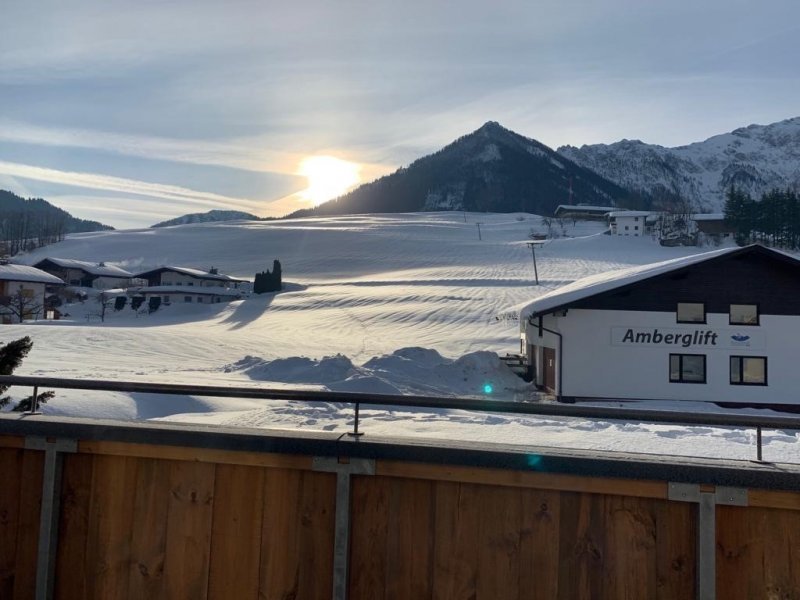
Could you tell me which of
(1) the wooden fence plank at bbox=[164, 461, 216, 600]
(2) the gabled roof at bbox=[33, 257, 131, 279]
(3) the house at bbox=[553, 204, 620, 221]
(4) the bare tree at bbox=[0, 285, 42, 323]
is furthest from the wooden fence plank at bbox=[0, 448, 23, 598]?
(3) the house at bbox=[553, 204, 620, 221]

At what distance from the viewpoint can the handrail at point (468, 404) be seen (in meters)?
2.90

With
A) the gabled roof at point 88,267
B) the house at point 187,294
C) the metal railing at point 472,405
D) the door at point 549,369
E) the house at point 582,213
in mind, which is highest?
the house at point 582,213

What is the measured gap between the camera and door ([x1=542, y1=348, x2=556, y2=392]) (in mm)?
24125

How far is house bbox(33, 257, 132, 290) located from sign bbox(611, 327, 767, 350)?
68.8 meters

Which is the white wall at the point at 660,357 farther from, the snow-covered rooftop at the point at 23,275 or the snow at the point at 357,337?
the snow-covered rooftop at the point at 23,275

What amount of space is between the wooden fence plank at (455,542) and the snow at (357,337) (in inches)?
22.0

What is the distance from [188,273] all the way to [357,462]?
7266 centimetres

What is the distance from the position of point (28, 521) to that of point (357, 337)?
3722 centimetres

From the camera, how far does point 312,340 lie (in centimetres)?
3928

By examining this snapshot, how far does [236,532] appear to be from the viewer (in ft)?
10.4

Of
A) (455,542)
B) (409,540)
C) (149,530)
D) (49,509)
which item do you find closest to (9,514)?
(49,509)

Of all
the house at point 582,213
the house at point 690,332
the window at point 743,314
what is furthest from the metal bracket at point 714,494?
the house at point 582,213

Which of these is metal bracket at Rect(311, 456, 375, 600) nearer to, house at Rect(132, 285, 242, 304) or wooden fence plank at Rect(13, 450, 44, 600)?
wooden fence plank at Rect(13, 450, 44, 600)

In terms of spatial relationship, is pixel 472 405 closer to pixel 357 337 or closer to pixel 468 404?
pixel 468 404
